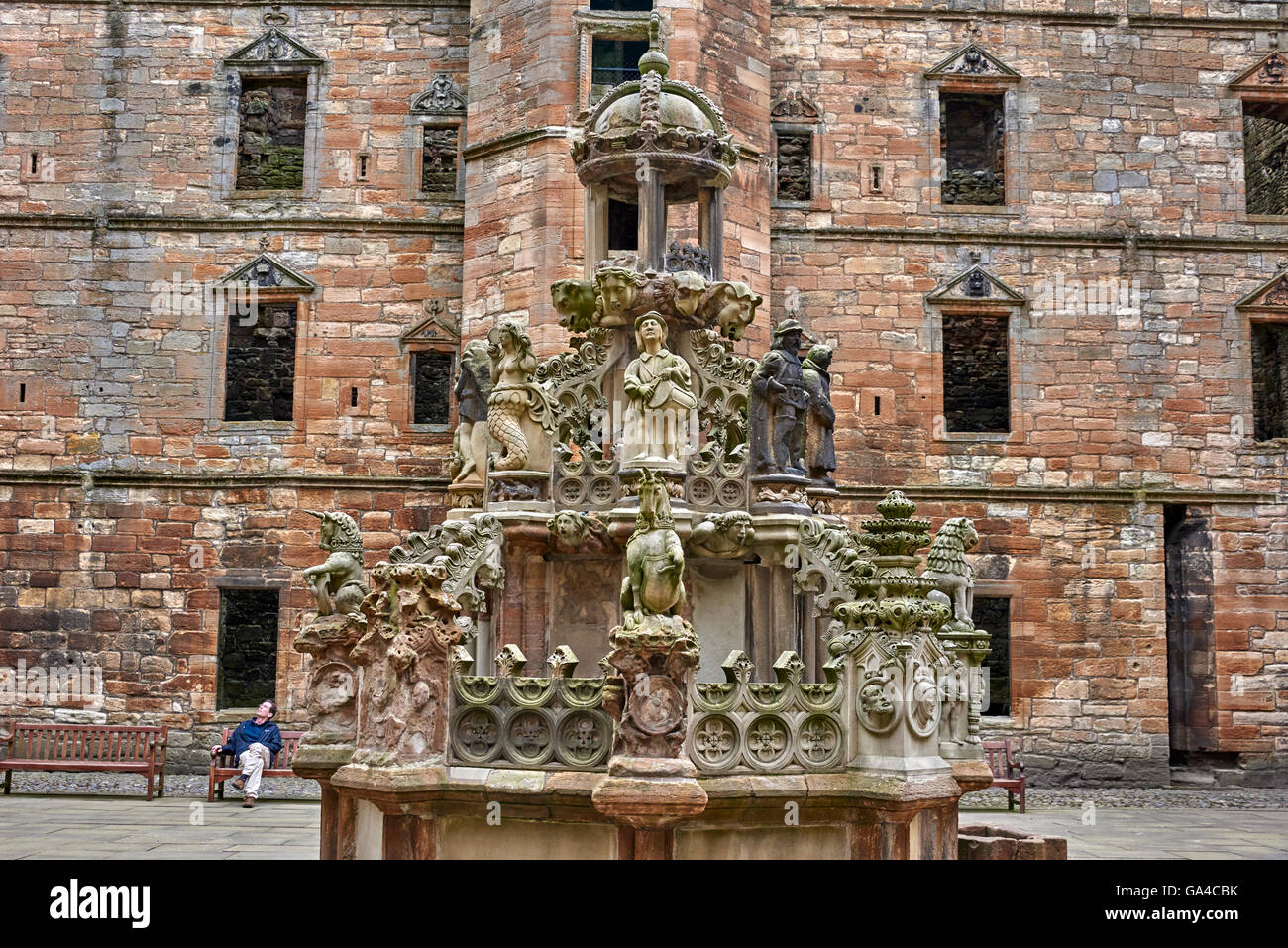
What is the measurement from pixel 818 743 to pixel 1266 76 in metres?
16.4

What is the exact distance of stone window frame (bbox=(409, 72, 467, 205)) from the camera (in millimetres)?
18500

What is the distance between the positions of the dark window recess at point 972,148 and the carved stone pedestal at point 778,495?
12499mm

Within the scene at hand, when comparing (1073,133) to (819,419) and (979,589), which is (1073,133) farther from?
(819,419)

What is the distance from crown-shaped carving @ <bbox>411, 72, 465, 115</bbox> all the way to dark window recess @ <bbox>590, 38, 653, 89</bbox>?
2539mm

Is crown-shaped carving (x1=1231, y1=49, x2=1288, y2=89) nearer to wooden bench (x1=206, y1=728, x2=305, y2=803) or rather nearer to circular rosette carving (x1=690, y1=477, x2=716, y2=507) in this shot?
circular rosette carving (x1=690, y1=477, x2=716, y2=507)

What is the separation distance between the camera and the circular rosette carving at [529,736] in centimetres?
618

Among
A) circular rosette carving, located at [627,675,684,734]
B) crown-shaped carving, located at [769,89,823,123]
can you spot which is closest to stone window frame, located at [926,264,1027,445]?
crown-shaped carving, located at [769,89,823,123]

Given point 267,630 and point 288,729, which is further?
point 267,630

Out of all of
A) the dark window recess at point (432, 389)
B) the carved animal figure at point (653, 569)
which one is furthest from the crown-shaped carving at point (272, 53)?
the carved animal figure at point (653, 569)

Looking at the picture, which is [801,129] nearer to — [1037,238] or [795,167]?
[795,167]

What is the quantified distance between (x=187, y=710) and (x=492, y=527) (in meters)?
11.6

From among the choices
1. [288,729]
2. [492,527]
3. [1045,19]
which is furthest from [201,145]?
[492,527]

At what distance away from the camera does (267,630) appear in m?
18.2

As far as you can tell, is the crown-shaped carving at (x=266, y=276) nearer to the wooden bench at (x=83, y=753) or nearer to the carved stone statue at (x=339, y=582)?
the wooden bench at (x=83, y=753)
